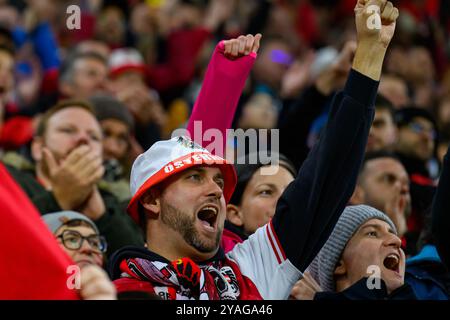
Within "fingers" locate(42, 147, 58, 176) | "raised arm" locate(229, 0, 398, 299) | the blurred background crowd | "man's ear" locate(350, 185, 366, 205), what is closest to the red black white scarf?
"raised arm" locate(229, 0, 398, 299)

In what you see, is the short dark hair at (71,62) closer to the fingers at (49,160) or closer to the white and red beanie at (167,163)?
the fingers at (49,160)

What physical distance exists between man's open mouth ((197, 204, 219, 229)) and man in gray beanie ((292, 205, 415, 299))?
0.55 m

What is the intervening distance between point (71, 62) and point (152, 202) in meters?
4.74

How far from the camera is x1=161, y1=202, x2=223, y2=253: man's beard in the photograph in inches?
171

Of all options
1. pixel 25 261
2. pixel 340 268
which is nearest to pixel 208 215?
pixel 340 268

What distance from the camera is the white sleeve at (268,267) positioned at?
4.36m

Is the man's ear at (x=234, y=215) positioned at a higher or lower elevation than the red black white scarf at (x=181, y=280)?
higher

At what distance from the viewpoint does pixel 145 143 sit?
8.51 meters

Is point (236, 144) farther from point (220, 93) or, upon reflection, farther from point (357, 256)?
point (357, 256)

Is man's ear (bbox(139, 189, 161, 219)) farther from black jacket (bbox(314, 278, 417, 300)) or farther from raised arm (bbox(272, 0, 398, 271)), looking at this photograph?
black jacket (bbox(314, 278, 417, 300))

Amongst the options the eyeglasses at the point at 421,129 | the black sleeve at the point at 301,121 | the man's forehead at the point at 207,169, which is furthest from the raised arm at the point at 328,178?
the eyeglasses at the point at 421,129

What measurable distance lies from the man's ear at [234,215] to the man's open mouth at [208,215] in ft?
2.97

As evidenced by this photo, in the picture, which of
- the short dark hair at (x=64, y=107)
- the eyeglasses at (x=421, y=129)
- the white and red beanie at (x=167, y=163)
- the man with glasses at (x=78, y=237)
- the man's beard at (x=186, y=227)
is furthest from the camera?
the eyeglasses at (x=421, y=129)
